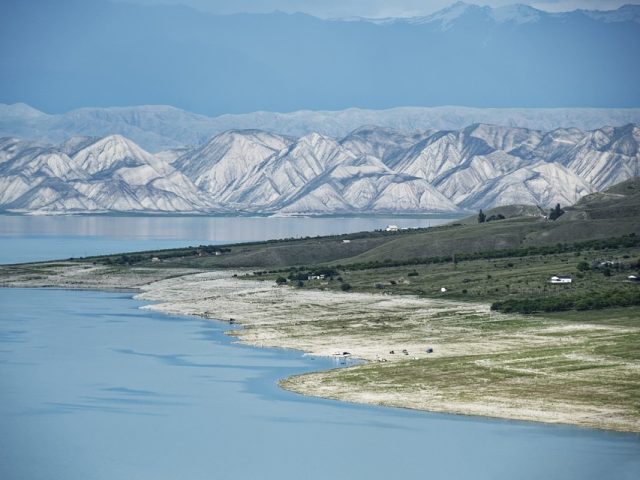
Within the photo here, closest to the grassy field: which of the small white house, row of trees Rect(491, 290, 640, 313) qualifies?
row of trees Rect(491, 290, 640, 313)

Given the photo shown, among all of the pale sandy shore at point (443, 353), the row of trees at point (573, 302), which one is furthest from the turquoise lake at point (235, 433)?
the row of trees at point (573, 302)

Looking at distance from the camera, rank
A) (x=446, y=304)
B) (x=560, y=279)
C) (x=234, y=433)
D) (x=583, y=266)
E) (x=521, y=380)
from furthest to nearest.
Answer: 1. (x=583, y=266)
2. (x=560, y=279)
3. (x=446, y=304)
4. (x=521, y=380)
5. (x=234, y=433)

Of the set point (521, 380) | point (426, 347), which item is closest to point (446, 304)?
point (426, 347)

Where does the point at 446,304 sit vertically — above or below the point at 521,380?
above

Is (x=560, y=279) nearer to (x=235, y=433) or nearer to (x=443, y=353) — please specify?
(x=443, y=353)

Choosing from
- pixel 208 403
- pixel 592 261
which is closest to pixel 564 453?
pixel 208 403

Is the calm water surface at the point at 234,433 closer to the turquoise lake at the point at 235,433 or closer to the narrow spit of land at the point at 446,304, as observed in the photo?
the turquoise lake at the point at 235,433
